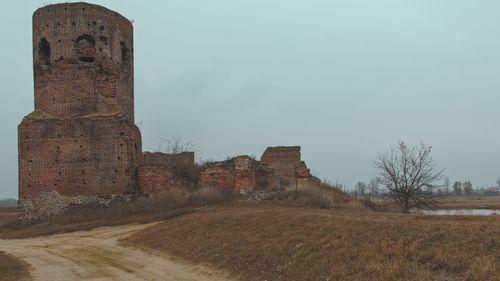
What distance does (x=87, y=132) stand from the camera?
2294cm

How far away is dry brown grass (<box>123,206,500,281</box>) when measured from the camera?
6852 mm

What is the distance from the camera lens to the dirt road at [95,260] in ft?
32.7

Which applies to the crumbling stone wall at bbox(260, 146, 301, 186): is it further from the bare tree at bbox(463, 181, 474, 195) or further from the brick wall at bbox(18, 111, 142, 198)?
the bare tree at bbox(463, 181, 474, 195)

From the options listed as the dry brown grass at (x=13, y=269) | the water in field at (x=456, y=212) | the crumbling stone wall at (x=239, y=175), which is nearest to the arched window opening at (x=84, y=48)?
the crumbling stone wall at (x=239, y=175)

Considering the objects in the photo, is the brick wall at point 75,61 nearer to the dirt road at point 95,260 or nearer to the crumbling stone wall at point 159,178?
the crumbling stone wall at point 159,178

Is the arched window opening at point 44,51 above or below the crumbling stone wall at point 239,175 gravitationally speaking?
above

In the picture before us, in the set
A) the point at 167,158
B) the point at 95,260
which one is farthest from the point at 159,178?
the point at 95,260

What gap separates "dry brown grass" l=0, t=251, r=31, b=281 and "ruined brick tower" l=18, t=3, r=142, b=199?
9.52 meters

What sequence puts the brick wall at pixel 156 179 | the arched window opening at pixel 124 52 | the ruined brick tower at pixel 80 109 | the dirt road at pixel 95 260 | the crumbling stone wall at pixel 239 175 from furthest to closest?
the arched window opening at pixel 124 52 → the brick wall at pixel 156 179 → the crumbling stone wall at pixel 239 175 → the ruined brick tower at pixel 80 109 → the dirt road at pixel 95 260

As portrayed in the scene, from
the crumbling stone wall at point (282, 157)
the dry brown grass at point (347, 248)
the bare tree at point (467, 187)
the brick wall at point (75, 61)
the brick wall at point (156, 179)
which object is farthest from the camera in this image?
the bare tree at point (467, 187)

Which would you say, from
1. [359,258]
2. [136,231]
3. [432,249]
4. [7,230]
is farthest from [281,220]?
[7,230]

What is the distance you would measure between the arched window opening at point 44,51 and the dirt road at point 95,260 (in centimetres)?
1035

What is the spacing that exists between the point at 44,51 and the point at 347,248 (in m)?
21.7

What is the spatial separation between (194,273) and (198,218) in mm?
6179
